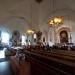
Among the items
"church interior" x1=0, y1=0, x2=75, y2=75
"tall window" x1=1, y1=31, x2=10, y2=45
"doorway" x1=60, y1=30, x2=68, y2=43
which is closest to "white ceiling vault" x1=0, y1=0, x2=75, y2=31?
"church interior" x1=0, y1=0, x2=75, y2=75

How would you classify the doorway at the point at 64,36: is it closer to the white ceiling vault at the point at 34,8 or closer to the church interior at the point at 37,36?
the church interior at the point at 37,36

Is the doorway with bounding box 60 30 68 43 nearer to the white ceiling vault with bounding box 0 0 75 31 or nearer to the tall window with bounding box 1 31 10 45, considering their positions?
the white ceiling vault with bounding box 0 0 75 31

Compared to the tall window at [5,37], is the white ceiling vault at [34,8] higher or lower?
higher

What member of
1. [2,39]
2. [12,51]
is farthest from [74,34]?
[2,39]

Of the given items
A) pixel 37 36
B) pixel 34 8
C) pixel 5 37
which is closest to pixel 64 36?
pixel 37 36

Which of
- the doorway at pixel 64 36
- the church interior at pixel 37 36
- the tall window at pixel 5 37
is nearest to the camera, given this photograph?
the church interior at pixel 37 36

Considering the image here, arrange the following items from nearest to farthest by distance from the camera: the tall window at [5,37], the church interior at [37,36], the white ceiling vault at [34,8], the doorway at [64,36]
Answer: the church interior at [37,36]
the white ceiling vault at [34,8]
the doorway at [64,36]
the tall window at [5,37]

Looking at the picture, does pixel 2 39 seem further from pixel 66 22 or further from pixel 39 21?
pixel 66 22

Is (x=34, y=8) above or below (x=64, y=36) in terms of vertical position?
above

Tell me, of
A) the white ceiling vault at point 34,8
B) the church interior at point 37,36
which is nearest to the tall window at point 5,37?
the church interior at point 37,36

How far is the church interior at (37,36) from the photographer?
3.13 metres

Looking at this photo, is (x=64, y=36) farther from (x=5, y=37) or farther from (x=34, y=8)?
(x=5, y=37)

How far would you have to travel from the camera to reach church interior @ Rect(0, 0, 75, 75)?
3127 mm

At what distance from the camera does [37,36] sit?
14688mm
